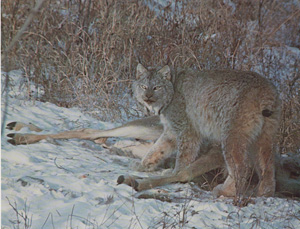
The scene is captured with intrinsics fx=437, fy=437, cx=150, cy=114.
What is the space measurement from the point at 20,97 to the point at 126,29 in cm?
229

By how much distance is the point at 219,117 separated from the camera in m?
4.52

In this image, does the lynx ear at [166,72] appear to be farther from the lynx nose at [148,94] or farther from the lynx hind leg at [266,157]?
the lynx hind leg at [266,157]

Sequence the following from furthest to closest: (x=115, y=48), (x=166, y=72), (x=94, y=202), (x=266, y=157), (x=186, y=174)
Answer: (x=115, y=48)
(x=166, y=72)
(x=186, y=174)
(x=266, y=157)
(x=94, y=202)

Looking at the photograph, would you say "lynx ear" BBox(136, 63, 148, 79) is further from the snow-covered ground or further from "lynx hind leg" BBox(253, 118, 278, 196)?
"lynx hind leg" BBox(253, 118, 278, 196)

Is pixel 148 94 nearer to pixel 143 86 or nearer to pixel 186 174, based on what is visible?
pixel 143 86

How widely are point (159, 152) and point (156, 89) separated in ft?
2.54

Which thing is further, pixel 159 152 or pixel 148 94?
pixel 159 152

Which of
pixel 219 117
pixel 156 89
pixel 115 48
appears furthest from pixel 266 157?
pixel 115 48

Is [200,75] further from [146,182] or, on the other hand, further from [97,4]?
[97,4]

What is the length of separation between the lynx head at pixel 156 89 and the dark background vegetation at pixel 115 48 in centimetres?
164

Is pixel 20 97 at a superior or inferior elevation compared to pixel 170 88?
inferior

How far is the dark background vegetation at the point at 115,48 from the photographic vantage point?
7.23 metres

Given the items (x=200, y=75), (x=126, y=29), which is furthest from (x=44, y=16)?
(x=200, y=75)

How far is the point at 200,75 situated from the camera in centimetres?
516
